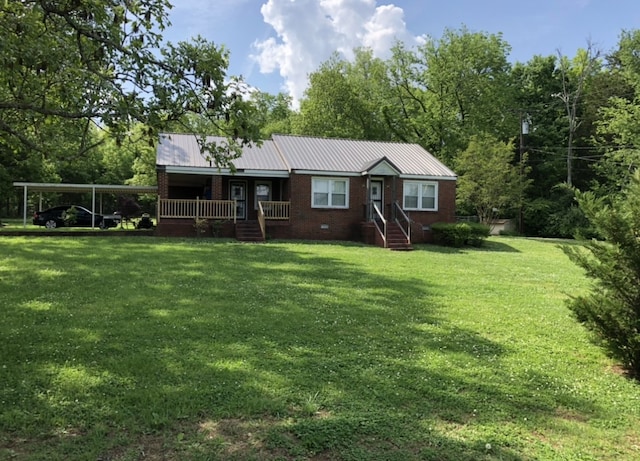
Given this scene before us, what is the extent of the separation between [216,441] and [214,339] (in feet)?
8.19

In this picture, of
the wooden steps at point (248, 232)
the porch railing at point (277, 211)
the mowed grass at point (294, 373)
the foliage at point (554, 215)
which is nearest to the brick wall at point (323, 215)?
the porch railing at point (277, 211)

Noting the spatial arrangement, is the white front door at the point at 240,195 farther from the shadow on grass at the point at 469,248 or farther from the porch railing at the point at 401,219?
the shadow on grass at the point at 469,248

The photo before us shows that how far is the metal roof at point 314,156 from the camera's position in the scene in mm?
20984

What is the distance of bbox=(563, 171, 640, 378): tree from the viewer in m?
5.41

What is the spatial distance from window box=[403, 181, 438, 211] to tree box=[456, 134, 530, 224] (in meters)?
7.27

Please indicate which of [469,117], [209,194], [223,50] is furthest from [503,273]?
[469,117]

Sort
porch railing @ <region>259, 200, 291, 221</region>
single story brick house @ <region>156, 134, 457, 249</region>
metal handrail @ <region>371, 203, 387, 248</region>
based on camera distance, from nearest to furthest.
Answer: metal handrail @ <region>371, 203, 387, 248</region>, single story brick house @ <region>156, 134, 457, 249</region>, porch railing @ <region>259, 200, 291, 221</region>

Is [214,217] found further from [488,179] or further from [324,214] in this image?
[488,179]

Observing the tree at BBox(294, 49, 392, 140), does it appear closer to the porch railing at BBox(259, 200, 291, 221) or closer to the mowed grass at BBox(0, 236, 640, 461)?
the porch railing at BBox(259, 200, 291, 221)

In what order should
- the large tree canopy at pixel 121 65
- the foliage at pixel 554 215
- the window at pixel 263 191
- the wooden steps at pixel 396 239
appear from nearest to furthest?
1. the large tree canopy at pixel 121 65
2. the wooden steps at pixel 396 239
3. the window at pixel 263 191
4. the foliage at pixel 554 215

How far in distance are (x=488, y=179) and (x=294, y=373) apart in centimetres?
2646

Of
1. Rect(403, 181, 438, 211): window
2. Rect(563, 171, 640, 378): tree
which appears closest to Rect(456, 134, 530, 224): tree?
Rect(403, 181, 438, 211): window

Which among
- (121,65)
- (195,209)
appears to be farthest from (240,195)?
(121,65)

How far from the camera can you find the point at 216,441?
3.60 metres
